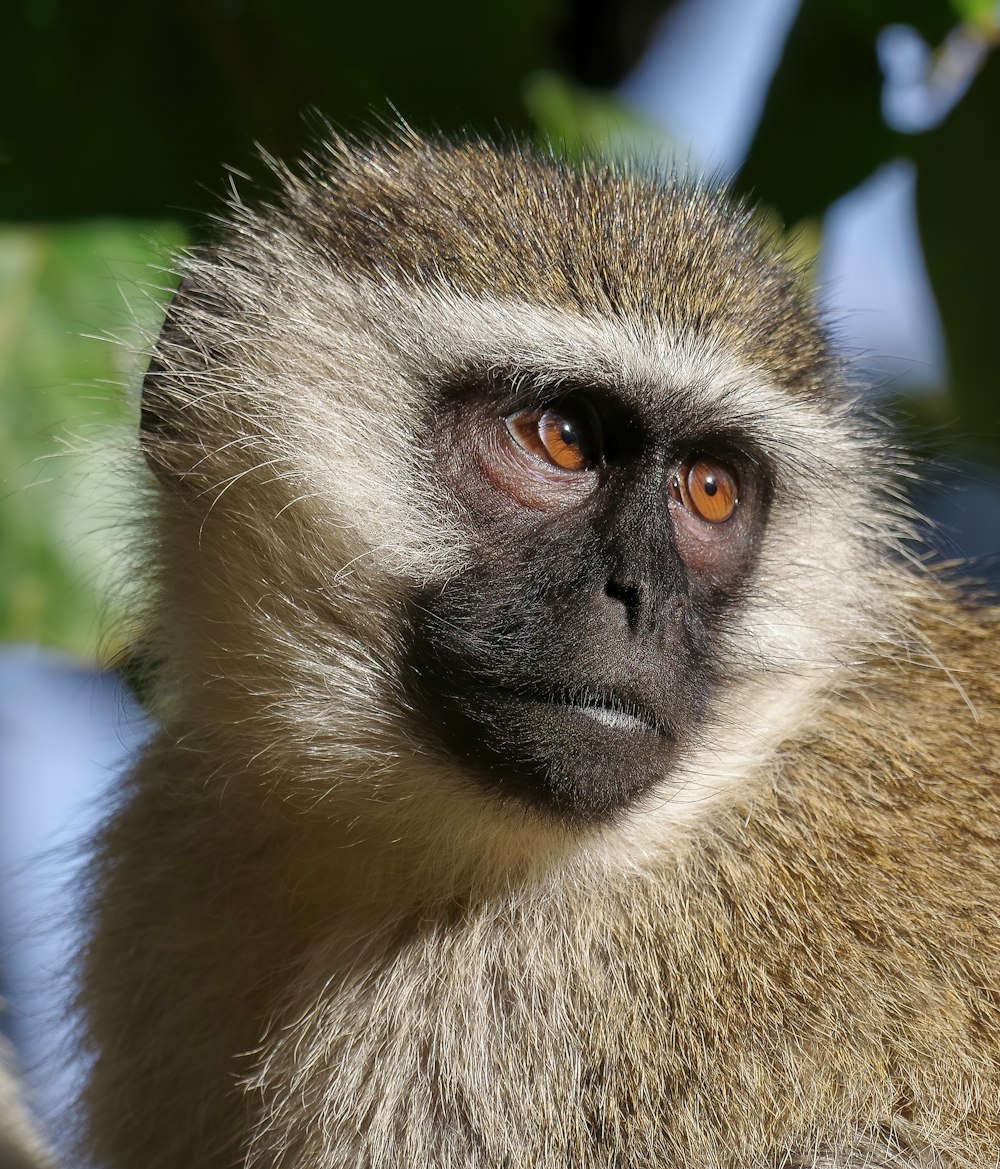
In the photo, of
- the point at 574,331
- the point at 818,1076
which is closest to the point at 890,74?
the point at 574,331

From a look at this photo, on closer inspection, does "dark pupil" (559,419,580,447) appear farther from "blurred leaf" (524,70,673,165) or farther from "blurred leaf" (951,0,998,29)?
"blurred leaf" (524,70,673,165)

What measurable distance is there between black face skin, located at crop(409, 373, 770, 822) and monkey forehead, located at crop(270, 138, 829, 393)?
22 centimetres

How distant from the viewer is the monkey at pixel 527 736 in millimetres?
2375

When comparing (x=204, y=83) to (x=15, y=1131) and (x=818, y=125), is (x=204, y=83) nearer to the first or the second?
(x=818, y=125)

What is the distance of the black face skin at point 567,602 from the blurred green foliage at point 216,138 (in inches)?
46.2

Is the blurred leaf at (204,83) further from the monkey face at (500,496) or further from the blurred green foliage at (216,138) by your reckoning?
the monkey face at (500,496)

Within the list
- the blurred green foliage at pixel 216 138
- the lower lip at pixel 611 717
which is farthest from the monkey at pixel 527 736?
the blurred green foliage at pixel 216 138

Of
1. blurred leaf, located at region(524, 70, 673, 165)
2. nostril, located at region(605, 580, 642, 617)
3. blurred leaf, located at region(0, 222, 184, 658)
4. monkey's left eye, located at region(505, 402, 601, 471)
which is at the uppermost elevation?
blurred leaf, located at region(524, 70, 673, 165)

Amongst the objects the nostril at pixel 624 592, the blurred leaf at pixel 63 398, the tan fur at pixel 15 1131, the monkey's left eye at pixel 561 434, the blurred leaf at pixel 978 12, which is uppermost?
the blurred leaf at pixel 978 12

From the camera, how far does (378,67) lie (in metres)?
3.58

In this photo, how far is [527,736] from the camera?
229cm

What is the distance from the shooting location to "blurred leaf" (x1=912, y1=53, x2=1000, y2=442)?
11.5ft

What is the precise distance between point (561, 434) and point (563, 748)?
0.58m

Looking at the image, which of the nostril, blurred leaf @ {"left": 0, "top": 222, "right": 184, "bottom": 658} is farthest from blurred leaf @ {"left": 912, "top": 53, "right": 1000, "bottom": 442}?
blurred leaf @ {"left": 0, "top": 222, "right": 184, "bottom": 658}
